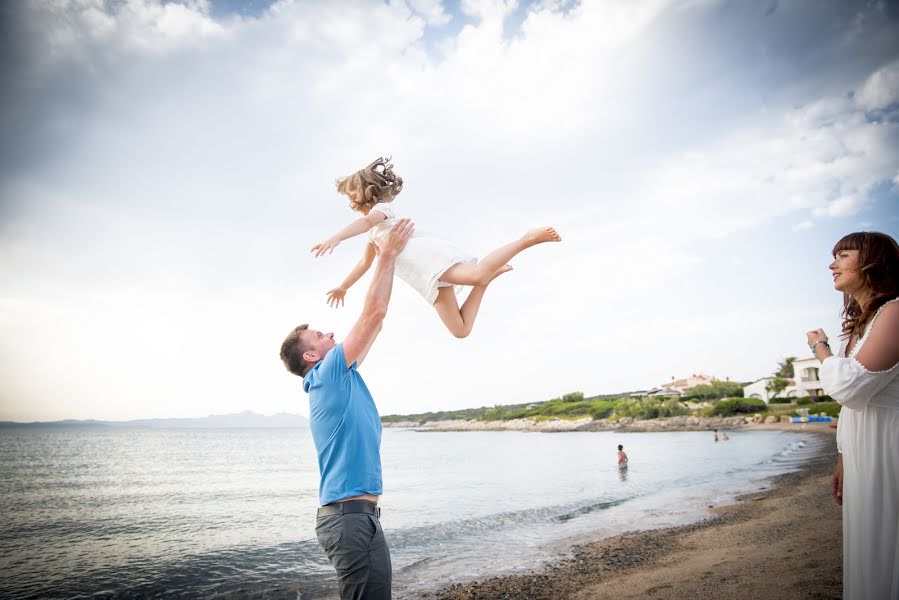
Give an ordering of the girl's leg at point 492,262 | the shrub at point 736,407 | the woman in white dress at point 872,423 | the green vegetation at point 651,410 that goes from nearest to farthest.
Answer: the woman in white dress at point 872,423 → the girl's leg at point 492,262 → the shrub at point 736,407 → the green vegetation at point 651,410

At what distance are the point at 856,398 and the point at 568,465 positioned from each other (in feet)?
97.6

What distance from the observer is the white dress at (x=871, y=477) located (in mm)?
2367

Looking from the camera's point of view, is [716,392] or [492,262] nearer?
[492,262]

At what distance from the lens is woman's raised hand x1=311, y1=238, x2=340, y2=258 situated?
10.3 feet

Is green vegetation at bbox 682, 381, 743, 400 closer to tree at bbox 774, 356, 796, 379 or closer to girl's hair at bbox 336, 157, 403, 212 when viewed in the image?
tree at bbox 774, 356, 796, 379

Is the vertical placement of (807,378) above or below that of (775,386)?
above

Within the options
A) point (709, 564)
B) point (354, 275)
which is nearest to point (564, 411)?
point (709, 564)

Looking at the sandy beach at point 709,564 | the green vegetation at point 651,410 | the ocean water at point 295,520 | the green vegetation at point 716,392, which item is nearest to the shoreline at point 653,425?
the green vegetation at point 651,410

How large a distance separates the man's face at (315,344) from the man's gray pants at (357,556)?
0.92 metres

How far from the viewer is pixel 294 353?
9.85 ft

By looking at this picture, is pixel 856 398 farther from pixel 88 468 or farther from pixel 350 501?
pixel 88 468

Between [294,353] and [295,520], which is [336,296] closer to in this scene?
[294,353]

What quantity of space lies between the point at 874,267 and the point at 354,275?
10.5ft

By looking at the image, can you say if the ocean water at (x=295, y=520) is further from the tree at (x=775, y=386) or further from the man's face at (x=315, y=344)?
the tree at (x=775, y=386)
